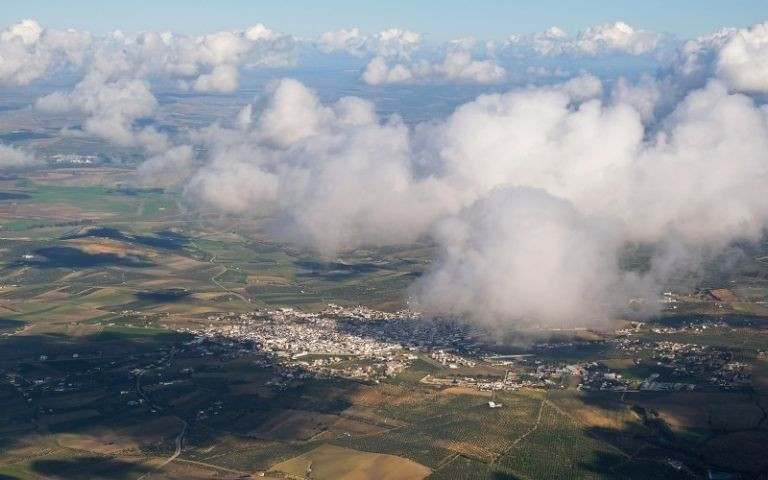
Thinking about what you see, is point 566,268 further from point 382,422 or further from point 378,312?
point 382,422

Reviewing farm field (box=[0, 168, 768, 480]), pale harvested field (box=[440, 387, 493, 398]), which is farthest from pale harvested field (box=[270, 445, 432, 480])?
pale harvested field (box=[440, 387, 493, 398])

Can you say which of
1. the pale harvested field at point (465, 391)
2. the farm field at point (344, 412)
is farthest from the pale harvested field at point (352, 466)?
the pale harvested field at point (465, 391)

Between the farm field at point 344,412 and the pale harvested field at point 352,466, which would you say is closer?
the pale harvested field at point 352,466

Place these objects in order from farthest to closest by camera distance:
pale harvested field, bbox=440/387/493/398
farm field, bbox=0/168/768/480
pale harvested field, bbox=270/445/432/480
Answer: pale harvested field, bbox=440/387/493/398
farm field, bbox=0/168/768/480
pale harvested field, bbox=270/445/432/480

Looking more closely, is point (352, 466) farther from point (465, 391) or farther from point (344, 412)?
point (465, 391)

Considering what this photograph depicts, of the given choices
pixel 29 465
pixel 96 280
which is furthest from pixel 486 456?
pixel 96 280

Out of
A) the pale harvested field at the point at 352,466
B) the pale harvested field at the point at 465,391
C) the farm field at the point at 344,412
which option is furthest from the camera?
the pale harvested field at the point at 465,391

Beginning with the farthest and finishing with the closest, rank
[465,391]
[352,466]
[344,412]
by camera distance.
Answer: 1. [465,391]
2. [344,412]
3. [352,466]

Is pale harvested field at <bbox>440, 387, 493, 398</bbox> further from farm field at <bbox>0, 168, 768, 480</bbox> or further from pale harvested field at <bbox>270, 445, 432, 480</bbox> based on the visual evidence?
pale harvested field at <bbox>270, 445, 432, 480</bbox>

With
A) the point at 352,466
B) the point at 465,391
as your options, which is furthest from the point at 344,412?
the point at 352,466

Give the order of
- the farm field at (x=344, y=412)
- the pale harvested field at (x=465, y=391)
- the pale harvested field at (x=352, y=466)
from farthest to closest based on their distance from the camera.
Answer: the pale harvested field at (x=465, y=391) < the farm field at (x=344, y=412) < the pale harvested field at (x=352, y=466)

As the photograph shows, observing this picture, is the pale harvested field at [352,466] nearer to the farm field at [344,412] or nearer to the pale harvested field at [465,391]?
the farm field at [344,412]
